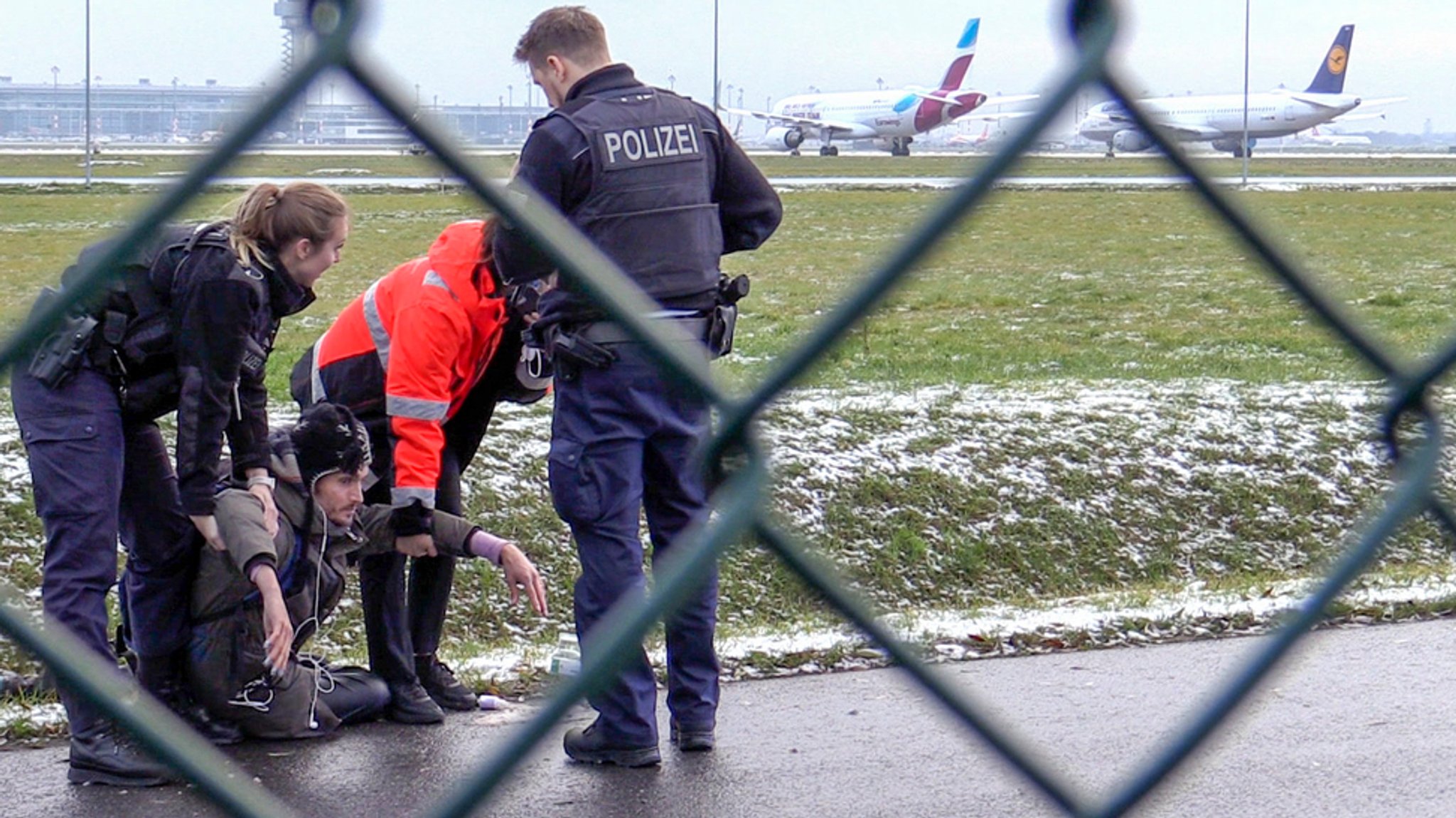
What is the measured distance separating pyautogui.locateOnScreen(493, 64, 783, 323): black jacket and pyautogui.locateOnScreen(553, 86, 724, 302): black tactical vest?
0.02 meters

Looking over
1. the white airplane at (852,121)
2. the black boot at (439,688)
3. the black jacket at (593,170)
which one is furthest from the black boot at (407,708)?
the white airplane at (852,121)

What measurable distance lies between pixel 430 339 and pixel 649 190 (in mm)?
686

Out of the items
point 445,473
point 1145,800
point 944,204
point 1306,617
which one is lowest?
point 445,473

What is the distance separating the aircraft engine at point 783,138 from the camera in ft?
216

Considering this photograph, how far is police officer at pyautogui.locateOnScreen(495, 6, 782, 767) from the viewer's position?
146 inches

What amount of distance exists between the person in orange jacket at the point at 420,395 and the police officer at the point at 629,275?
29 cm

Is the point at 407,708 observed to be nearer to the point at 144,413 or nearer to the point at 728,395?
the point at 144,413

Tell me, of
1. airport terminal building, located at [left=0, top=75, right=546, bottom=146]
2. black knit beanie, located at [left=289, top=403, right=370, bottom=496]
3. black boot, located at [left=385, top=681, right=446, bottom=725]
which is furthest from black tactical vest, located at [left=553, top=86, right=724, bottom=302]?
airport terminal building, located at [left=0, top=75, right=546, bottom=146]

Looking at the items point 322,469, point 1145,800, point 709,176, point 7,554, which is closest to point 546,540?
point 7,554

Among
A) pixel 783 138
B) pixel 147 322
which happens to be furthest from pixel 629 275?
pixel 783 138

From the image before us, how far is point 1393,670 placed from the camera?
5043 millimetres

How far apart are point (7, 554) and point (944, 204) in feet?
17.3

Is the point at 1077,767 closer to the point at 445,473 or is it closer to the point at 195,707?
the point at 445,473

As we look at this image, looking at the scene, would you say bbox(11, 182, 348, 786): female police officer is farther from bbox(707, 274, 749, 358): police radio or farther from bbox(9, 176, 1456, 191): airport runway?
bbox(9, 176, 1456, 191): airport runway
